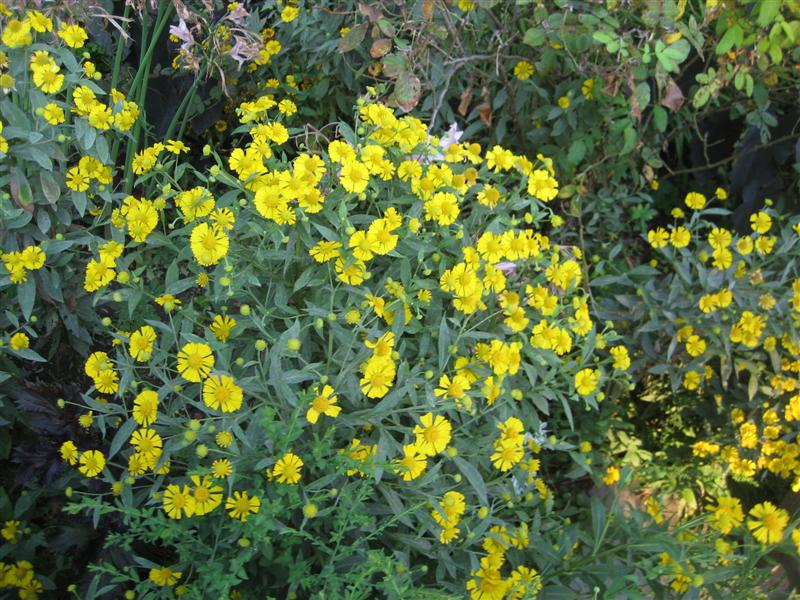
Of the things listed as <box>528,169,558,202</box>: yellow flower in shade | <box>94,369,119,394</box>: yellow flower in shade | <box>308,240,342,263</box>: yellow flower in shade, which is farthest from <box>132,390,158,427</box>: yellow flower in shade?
<box>528,169,558,202</box>: yellow flower in shade

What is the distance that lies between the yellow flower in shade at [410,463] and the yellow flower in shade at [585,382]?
504mm

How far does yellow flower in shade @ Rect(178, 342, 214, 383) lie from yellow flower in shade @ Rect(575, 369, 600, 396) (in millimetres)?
830

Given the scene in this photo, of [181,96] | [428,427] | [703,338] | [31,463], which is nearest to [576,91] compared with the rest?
[703,338]

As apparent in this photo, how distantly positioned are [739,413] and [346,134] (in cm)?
141

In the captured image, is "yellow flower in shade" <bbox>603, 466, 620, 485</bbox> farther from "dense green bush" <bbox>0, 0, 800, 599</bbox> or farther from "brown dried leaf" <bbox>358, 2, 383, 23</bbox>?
"brown dried leaf" <bbox>358, 2, 383, 23</bbox>

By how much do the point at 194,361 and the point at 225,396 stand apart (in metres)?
0.08

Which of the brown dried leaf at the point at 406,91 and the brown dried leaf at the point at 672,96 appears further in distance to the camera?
the brown dried leaf at the point at 672,96

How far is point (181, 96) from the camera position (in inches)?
105

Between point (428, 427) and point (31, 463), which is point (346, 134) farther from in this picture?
point (31, 463)

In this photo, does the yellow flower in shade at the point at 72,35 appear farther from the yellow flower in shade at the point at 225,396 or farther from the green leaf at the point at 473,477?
the green leaf at the point at 473,477

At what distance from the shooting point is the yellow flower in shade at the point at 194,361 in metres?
1.41

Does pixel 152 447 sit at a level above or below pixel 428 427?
below

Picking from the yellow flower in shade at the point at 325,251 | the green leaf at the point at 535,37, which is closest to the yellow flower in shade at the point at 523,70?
the green leaf at the point at 535,37

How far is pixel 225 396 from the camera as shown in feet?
4.59
